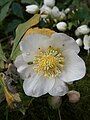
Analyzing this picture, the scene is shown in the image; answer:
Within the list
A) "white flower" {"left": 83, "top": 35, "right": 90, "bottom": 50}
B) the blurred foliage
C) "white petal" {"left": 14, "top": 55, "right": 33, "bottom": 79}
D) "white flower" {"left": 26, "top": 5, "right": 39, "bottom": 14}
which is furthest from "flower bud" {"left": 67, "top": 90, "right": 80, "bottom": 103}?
"white flower" {"left": 26, "top": 5, "right": 39, "bottom": 14}

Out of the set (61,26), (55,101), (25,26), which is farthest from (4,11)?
(55,101)

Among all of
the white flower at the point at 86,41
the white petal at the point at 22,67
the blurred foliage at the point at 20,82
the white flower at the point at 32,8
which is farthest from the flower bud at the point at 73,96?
the white flower at the point at 32,8

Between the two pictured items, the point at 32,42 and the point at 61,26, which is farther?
the point at 61,26

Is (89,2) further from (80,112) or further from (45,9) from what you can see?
(80,112)

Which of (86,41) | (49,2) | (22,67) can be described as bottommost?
(86,41)

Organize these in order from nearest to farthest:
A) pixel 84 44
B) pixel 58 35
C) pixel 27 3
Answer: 1. pixel 58 35
2. pixel 84 44
3. pixel 27 3

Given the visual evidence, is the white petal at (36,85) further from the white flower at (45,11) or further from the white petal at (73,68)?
the white flower at (45,11)

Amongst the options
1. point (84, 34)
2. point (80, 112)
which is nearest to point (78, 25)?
point (84, 34)

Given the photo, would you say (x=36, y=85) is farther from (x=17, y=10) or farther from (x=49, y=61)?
(x=17, y=10)
